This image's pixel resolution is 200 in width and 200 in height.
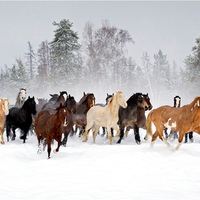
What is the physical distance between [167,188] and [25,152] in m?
5.44

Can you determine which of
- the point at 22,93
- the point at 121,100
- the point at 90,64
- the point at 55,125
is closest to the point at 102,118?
the point at 121,100

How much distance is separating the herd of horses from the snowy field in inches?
29.6

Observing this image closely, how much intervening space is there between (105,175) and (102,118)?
15.1 feet

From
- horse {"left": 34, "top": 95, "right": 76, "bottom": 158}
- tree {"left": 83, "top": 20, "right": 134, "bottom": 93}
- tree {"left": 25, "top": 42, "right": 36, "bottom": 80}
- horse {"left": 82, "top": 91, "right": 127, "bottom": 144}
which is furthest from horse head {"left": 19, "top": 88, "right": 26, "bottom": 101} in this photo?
tree {"left": 25, "top": 42, "right": 36, "bottom": 80}

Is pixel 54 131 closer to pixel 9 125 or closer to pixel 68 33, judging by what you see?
pixel 9 125

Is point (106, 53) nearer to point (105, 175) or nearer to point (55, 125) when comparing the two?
point (55, 125)

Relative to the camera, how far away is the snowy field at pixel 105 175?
14.5 ft

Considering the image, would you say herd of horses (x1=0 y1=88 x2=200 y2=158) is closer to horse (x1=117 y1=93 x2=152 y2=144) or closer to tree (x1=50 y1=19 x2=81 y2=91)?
horse (x1=117 y1=93 x2=152 y2=144)

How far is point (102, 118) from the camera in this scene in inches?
397

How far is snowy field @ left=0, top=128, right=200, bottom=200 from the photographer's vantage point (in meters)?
4.41

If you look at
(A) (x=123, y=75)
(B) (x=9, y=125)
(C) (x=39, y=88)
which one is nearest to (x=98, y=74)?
(A) (x=123, y=75)

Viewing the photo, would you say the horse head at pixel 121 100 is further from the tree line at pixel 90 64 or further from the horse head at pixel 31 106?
the tree line at pixel 90 64

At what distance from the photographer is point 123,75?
127 ft

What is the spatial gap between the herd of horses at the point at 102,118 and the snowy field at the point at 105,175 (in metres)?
0.75
